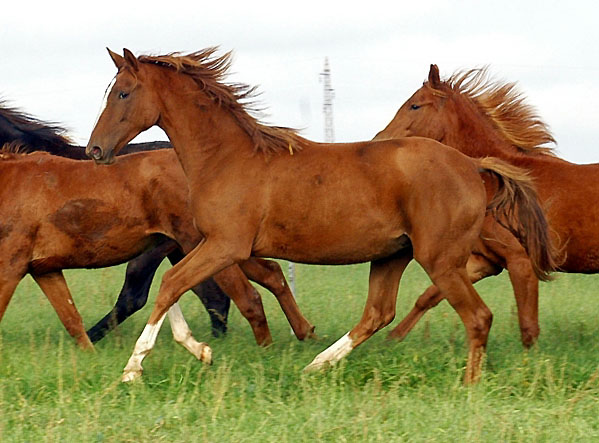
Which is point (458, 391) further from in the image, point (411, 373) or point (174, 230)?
point (174, 230)

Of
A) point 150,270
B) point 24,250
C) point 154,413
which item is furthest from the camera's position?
point 150,270

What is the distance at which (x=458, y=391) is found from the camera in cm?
538

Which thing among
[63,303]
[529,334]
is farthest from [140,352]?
[529,334]

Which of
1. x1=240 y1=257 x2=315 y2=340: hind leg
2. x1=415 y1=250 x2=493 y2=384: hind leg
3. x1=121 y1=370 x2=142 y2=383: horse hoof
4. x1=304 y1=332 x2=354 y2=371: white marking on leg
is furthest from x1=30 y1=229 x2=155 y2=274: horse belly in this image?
x1=415 y1=250 x2=493 y2=384: hind leg

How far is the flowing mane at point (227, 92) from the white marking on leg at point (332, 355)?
1232 millimetres

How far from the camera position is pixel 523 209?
6230 millimetres

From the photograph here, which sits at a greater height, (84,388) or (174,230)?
(174,230)

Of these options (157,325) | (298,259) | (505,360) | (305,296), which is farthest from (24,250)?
(305,296)

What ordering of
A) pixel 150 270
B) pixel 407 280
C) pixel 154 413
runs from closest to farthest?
pixel 154 413 → pixel 150 270 → pixel 407 280

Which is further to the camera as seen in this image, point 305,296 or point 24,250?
point 305,296

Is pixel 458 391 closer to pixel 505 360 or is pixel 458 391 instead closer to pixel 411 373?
pixel 411 373

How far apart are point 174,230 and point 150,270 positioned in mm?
1303

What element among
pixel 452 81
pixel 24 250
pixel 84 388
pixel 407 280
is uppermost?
Result: pixel 452 81

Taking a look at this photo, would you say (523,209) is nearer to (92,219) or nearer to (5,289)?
(92,219)
